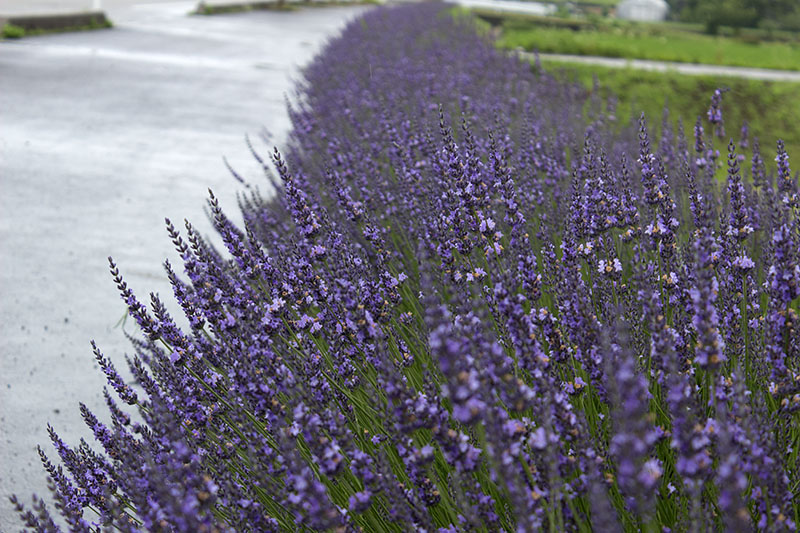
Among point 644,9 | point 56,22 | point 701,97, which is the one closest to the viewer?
point 701,97

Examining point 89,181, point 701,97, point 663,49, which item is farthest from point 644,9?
point 89,181

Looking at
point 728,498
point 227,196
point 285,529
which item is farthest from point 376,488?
point 227,196

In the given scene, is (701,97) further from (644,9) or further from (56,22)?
(644,9)

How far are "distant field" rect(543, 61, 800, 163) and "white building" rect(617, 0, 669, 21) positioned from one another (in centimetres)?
2272

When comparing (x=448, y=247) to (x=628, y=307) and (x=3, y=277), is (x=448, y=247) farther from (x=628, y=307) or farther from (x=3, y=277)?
(x=3, y=277)

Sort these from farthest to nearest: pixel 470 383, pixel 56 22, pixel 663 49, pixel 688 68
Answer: pixel 56 22 → pixel 663 49 → pixel 688 68 → pixel 470 383

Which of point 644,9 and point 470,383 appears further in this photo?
point 644,9

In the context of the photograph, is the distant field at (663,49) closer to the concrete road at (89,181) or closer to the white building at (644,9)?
the concrete road at (89,181)

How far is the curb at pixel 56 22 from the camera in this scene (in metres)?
14.0

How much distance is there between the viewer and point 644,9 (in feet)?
104

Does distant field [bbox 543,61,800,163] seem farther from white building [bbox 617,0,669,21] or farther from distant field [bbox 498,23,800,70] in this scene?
white building [bbox 617,0,669,21]

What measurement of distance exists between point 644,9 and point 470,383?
34.4 metres

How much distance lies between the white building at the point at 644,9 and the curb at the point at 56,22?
23148mm

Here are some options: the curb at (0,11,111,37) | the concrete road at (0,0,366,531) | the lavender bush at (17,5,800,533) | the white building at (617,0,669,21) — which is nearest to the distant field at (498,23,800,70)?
the concrete road at (0,0,366,531)
